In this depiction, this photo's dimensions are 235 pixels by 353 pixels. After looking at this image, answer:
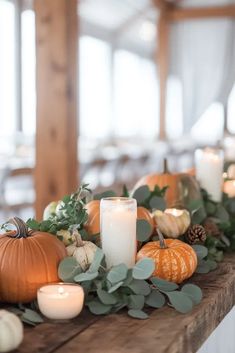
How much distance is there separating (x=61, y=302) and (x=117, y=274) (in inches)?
5.6

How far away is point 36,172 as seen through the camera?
3910 mm

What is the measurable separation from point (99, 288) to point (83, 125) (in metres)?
9.48

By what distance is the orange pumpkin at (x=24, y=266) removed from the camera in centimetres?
133

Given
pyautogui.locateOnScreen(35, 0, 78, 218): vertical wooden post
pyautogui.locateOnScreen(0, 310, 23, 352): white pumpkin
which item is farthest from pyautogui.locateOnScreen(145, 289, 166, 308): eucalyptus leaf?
pyautogui.locateOnScreen(35, 0, 78, 218): vertical wooden post

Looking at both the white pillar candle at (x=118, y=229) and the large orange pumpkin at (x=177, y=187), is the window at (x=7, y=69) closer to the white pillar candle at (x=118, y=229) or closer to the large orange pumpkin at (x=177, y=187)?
the large orange pumpkin at (x=177, y=187)

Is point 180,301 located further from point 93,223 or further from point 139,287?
point 93,223

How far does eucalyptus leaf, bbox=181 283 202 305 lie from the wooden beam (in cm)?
832

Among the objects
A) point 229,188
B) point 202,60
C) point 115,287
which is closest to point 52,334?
point 115,287

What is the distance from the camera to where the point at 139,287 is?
1.33 m

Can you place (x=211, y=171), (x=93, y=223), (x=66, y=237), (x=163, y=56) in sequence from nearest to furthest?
(x=66, y=237) → (x=93, y=223) → (x=211, y=171) → (x=163, y=56)

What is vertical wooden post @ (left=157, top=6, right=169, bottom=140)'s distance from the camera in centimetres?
963

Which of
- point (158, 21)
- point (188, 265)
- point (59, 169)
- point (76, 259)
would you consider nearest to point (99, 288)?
point (76, 259)

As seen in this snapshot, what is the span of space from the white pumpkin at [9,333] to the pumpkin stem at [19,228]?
30 centimetres

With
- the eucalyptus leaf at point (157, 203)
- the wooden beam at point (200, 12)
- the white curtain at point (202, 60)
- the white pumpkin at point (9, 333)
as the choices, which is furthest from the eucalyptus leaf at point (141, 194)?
the white curtain at point (202, 60)
